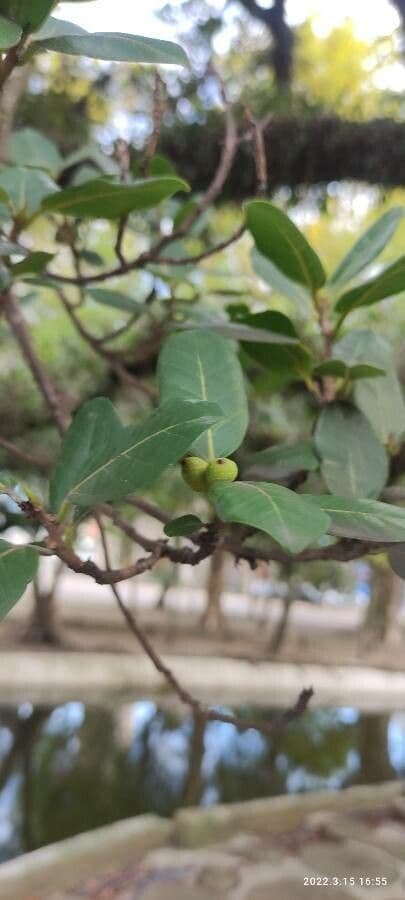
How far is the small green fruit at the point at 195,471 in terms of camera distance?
0.39 meters

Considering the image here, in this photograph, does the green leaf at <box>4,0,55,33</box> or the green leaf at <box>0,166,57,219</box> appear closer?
the green leaf at <box>4,0,55,33</box>

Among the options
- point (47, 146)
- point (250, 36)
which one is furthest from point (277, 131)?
point (250, 36)

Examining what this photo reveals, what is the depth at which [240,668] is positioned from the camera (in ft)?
17.3

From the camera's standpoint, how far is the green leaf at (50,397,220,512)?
1.11ft

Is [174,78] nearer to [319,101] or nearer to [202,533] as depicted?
[319,101]

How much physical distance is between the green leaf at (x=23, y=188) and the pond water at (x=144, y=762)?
2316 millimetres

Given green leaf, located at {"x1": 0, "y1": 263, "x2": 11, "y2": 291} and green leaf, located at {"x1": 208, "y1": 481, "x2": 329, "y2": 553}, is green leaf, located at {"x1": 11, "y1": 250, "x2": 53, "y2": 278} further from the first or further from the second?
green leaf, located at {"x1": 208, "y1": 481, "x2": 329, "y2": 553}

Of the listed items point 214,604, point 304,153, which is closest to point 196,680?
point 214,604

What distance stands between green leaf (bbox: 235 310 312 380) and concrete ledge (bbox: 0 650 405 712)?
417cm

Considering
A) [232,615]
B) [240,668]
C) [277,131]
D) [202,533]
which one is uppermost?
[277,131]

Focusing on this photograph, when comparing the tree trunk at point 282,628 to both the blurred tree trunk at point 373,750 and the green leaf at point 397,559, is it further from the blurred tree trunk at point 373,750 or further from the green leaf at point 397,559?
the green leaf at point 397,559

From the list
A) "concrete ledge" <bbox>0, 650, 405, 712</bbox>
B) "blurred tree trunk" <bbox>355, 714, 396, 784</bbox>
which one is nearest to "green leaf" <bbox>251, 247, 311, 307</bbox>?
"blurred tree trunk" <bbox>355, 714, 396, 784</bbox>

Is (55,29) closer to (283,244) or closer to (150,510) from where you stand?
(283,244)

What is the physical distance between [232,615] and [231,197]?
6.53 metres
